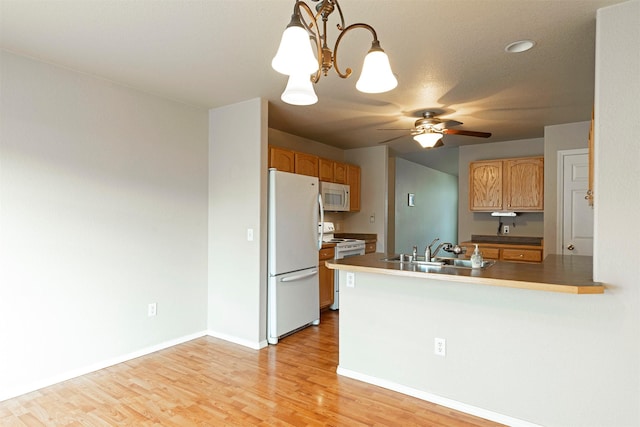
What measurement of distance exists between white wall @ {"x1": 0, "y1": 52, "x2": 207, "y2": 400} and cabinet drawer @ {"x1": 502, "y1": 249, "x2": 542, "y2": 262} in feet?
12.7

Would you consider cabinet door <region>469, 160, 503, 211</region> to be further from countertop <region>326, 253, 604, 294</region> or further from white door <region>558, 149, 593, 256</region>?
countertop <region>326, 253, 604, 294</region>

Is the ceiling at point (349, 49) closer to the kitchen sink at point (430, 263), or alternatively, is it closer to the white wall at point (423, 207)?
the kitchen sink at point (430, 263)

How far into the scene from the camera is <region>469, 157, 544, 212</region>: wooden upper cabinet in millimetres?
4742

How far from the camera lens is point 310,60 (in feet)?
4.06

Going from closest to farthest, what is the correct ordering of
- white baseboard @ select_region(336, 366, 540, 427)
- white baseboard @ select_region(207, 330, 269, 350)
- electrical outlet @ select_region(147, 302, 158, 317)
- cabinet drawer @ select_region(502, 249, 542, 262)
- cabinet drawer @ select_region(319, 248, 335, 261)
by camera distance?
white baseboard @ select_region(336, 366, 540, 427)
electrical outlet @ select_region(147, 302, 158, 317)
white baseboard @ select_region(207, 330, 269, 350)
cabinet drawer @ select_region(319, 248, 335, 261)
cabinet drawer @ select_region(502, 249, 542, 262)

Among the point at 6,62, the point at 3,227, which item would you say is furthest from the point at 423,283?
the point at 6,62

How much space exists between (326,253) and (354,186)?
1.58 m

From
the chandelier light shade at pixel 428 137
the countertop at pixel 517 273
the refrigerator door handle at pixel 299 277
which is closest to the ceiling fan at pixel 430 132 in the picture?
the chandelier light shade at pixel 428 137

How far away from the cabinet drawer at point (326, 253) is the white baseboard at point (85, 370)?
1656 millimetres

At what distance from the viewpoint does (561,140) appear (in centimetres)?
429

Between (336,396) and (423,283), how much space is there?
1023mm

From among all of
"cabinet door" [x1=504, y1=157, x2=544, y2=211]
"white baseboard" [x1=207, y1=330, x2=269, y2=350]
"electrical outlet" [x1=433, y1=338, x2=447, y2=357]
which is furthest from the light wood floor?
"cabinet door" [x1=504, y1=157, x2=544, y2=211]

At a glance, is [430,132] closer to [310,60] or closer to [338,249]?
[338,249]

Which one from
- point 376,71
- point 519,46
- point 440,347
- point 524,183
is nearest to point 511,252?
point 524,183
